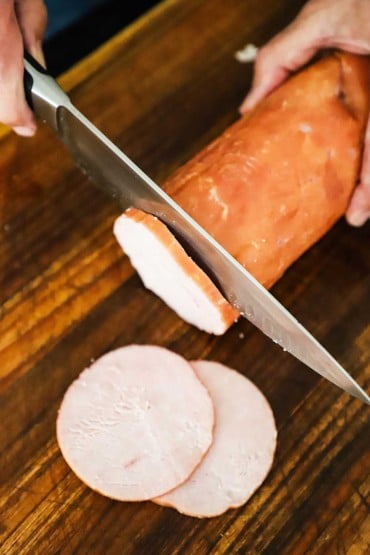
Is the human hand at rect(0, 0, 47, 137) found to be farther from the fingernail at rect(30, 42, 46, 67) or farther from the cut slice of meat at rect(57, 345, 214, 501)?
the cut slice of meat at rect(57, 345, 214, 501)

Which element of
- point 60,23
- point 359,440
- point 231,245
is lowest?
point 359,440

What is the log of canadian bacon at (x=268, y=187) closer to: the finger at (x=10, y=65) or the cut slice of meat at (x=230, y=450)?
the cut slice of meat at (x=230, y=450)

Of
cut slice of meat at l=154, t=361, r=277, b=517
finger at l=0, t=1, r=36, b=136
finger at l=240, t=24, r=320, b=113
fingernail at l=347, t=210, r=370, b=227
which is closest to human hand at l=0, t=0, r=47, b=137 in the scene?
finger at l=0, t=1, r=36, b=136

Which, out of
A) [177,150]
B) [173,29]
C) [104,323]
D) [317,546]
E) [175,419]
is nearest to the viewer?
[317,546]

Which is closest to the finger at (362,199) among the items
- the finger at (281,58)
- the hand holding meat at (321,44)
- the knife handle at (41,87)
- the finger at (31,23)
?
the hand holding meat at (321,44)

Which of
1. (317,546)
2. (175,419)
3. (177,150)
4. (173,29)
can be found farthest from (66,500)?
(173,29)

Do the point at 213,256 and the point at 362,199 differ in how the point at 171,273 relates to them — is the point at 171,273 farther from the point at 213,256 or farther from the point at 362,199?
the point at 362,199

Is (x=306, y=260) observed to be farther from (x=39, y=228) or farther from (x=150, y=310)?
(x=39, y=228)
